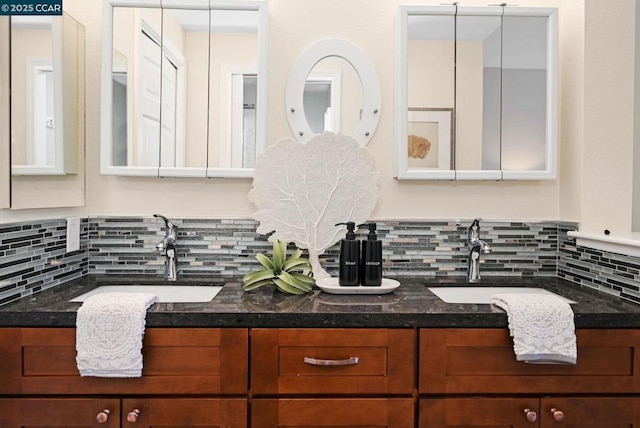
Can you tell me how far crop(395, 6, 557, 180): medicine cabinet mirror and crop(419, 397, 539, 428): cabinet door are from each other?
2.79ft

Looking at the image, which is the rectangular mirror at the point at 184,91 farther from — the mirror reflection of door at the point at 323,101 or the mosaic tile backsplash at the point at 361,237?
Result: the mirror reflection of door at the point at 323,101

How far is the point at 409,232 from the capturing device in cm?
186

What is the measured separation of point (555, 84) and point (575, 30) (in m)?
0.21

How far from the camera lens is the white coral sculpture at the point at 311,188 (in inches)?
69.7

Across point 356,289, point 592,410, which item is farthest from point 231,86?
point 592,410

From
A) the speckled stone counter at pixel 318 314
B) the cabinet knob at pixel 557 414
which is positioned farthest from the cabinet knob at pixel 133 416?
the cabinet knob at pixel 557 414

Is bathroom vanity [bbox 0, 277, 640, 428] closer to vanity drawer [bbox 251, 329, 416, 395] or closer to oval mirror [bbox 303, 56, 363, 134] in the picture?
vanity drawer [bbox 251, 329, 416, 395]

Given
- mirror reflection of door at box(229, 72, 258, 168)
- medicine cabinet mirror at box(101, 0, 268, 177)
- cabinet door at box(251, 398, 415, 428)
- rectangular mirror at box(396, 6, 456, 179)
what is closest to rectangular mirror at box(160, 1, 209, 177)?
medicine cabinet mirror at box(101, 0, 268, 177)

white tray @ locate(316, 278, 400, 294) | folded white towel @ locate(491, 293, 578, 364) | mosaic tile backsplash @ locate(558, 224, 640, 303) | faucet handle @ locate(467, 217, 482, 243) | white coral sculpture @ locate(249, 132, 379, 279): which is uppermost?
white coral sculpture @ locate(249, 132, 379, 279)

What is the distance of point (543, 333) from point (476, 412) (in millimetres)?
298

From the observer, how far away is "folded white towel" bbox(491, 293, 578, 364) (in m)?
1.28

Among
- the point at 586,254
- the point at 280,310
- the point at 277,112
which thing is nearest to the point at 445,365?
the point at 280,310

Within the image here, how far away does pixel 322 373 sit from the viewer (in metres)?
1.31

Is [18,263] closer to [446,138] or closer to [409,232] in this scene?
[409,232]
